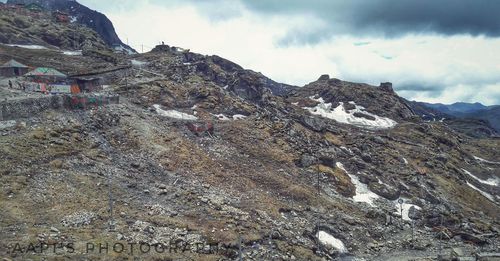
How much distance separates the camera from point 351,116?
15650cm

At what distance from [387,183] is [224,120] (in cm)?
3946

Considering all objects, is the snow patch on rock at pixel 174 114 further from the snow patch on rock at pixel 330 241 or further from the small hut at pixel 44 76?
the snow patch on rock at pixel 330 241

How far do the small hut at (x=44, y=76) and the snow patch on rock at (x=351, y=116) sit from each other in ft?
341

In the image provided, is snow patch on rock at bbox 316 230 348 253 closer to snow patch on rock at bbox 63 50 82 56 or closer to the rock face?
snow patch on rock at bbox 63 50 82 56

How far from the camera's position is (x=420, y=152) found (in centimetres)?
11494

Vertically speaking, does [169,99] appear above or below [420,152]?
above

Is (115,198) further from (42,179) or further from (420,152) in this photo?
(420,152)

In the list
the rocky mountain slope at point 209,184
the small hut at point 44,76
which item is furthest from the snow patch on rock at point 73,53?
the small hut at point 44,76

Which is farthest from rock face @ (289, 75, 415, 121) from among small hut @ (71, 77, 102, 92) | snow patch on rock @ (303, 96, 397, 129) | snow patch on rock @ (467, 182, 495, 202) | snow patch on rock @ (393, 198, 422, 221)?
small hut @ (71, 77, 102, 92)

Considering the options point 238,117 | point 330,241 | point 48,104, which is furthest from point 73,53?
point 330,241

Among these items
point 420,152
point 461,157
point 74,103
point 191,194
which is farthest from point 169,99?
point 461,157

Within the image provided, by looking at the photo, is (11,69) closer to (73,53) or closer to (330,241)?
(73,53)

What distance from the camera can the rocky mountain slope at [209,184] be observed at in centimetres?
4212

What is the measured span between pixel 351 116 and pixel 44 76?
115354 millimetres
